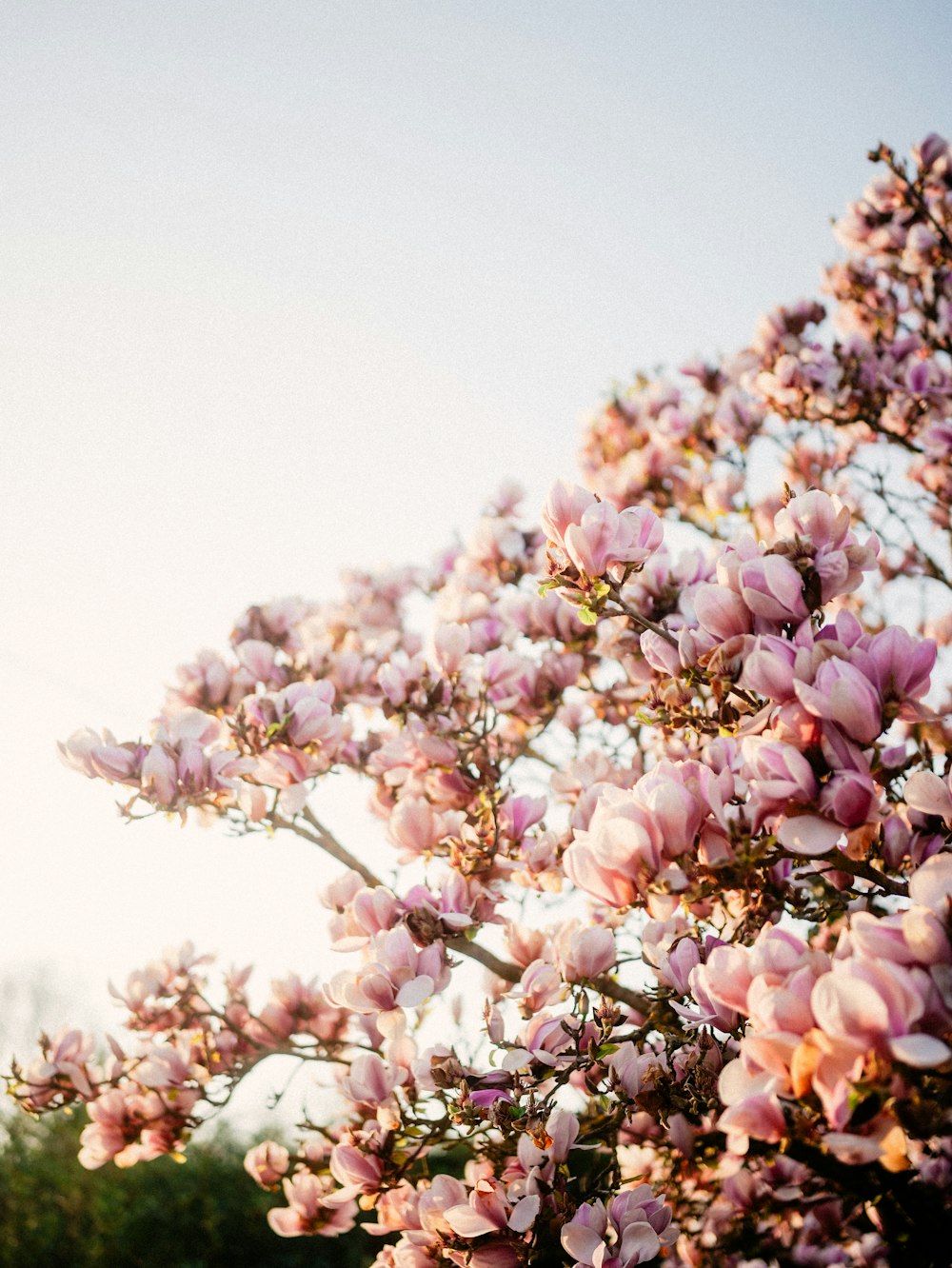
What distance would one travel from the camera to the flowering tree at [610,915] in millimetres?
1213

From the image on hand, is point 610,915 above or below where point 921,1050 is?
above

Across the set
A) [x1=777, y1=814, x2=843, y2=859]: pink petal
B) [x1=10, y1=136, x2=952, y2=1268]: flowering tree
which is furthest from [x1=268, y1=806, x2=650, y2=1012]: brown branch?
[x1=777, y1=814, x2=843, y2=859]: pink petal

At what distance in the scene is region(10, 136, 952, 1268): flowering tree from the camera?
1.21 m

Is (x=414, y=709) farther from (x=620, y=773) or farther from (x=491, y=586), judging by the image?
(x=491, y=586)

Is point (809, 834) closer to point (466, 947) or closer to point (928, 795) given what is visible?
point (928, 795)

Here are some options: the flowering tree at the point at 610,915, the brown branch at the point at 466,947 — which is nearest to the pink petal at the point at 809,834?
the flowering tree at the point at 610,915

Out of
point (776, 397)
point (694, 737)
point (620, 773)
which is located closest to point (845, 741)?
point (694, 737)

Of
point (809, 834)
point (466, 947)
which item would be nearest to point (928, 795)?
point (809, 834)

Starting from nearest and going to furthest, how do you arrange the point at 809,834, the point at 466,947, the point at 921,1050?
the point at 921,1050 → the point at 809,834 → the point at 466,947

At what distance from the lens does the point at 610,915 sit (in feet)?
8.41

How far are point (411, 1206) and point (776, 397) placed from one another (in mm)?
3813

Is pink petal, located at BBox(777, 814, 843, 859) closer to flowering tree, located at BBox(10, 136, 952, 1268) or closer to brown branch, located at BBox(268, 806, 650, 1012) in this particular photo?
flowering tree, located at BBox(10, 136, 952, 1268)

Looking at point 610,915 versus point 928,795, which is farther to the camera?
point 610,915

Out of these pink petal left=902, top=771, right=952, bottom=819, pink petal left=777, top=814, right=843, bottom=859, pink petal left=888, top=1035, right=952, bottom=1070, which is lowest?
pink petal left=888, top=1035, right=952, bottom=1070
